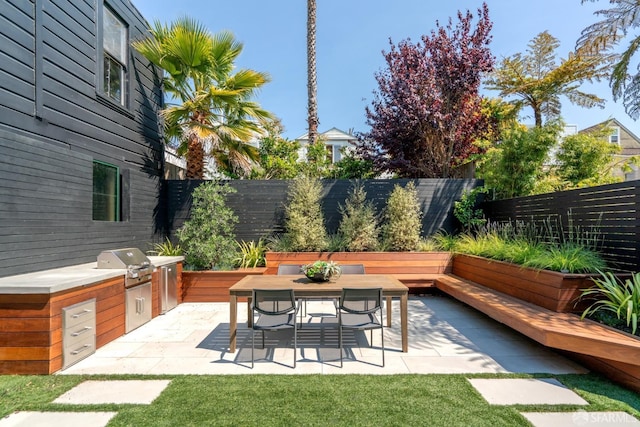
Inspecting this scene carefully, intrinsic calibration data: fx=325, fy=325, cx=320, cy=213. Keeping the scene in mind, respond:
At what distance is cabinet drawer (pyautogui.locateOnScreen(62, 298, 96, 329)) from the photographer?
3053mm

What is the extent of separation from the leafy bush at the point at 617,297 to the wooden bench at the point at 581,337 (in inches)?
7.4

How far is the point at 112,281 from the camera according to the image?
3812 millimetres

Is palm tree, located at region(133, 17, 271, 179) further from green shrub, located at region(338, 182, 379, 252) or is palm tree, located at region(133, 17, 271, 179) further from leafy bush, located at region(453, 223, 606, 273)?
leafy bush, located at region(453, 223, 606, 273)

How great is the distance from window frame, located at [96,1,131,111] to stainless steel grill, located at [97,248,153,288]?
7.91ft

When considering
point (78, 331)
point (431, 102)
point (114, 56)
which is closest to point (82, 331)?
point (78, 331)

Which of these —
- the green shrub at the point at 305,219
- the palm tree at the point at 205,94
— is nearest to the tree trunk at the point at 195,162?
the palm tree at the point at 205,94

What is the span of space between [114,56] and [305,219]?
4217 millimetres

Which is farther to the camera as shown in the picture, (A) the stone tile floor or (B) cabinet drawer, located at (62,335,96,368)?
(B) cabinet drawer, located at (62,335,96,368)

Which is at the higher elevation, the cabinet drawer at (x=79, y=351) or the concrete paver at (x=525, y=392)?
the cabinet drawer at (x=79, y=351)

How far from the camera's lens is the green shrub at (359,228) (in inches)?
251

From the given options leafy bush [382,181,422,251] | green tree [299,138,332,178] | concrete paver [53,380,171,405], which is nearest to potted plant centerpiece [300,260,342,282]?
concrete paver [53,380,171,405]

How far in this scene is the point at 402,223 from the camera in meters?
6.41

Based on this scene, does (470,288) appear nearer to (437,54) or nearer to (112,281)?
(112,281)

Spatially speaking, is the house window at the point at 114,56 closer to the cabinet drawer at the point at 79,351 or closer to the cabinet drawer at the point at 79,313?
the cabinet drawer at the point at 79,313
